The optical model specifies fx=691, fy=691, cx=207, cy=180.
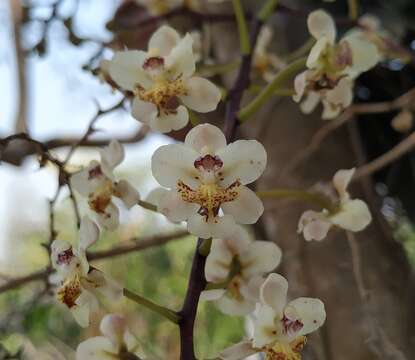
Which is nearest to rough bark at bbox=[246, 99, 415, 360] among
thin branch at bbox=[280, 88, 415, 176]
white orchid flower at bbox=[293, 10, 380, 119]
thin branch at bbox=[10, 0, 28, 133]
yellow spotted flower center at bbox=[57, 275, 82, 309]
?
thin branch at bbox=[280, 88, 415, 176]

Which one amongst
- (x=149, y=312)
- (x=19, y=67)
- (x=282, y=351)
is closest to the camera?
(x=282, y=351)

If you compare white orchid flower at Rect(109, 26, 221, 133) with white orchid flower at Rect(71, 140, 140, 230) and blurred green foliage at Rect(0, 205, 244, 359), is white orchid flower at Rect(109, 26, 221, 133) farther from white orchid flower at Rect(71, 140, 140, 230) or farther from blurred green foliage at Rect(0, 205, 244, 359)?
blurred green foliage at Rect(0, 205, 244, 359)

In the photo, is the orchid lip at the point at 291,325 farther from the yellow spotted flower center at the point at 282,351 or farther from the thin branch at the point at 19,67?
the thin branch at the point at 19,67

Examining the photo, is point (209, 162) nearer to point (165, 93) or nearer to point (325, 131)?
point (165, 93)

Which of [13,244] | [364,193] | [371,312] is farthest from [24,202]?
[371,312]

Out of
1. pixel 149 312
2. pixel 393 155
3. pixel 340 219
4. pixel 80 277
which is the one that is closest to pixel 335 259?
pixel 393 155

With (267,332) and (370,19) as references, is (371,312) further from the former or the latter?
(370,19)
